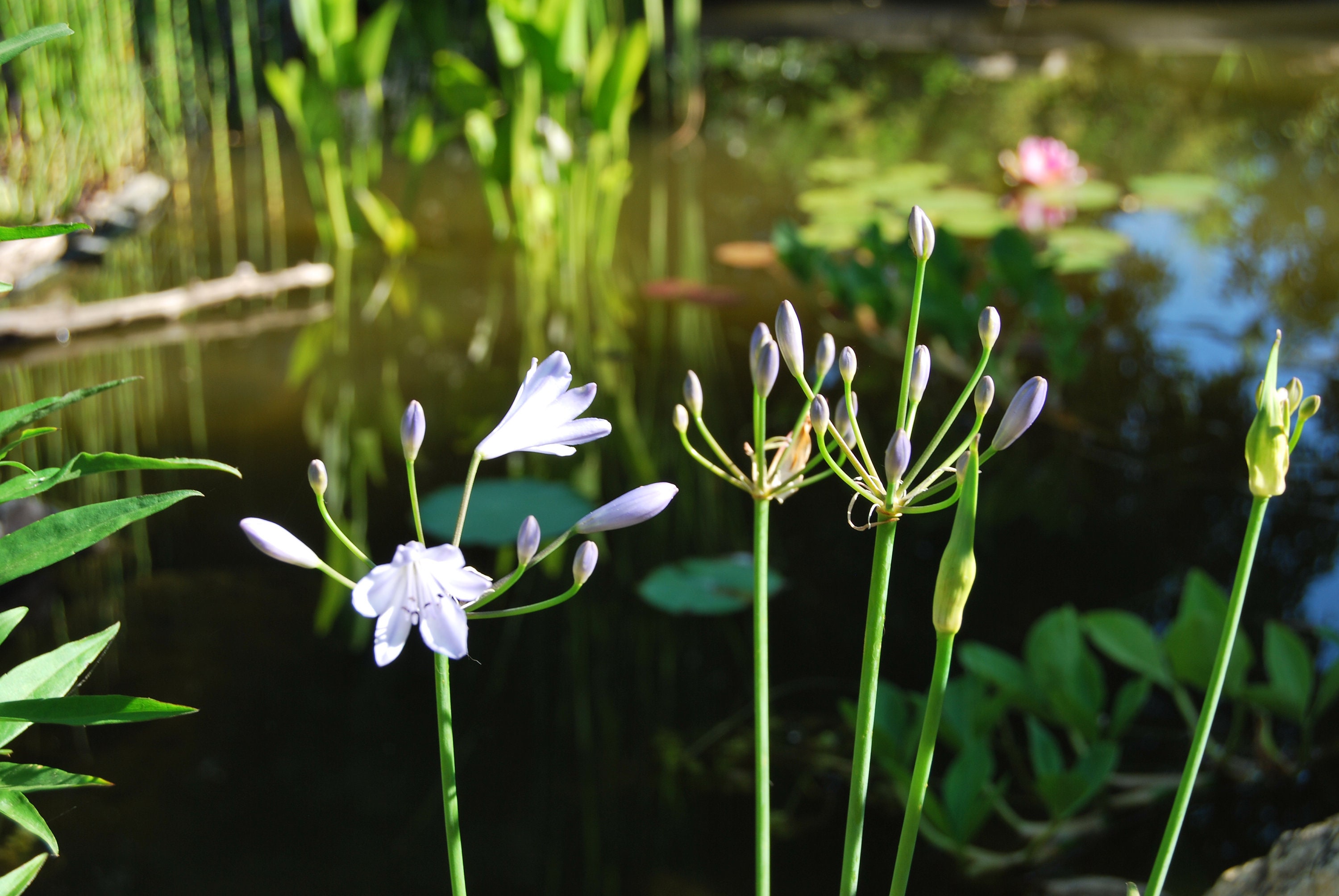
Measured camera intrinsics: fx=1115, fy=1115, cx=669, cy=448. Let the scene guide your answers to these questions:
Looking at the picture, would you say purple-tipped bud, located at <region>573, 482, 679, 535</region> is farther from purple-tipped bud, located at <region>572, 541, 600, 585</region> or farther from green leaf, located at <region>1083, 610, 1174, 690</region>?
green leaf, located at <region>1083, 610, 1174, 690</region>

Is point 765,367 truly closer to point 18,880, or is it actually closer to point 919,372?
point 919,372

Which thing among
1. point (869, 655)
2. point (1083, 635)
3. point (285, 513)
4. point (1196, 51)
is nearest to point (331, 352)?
point (285, 513)

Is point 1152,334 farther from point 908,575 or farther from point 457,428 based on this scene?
point 457,428

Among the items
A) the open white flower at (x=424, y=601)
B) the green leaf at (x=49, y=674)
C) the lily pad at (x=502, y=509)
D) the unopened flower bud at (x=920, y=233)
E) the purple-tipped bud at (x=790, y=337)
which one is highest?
the unopened flower bud at (x=920, y=233)

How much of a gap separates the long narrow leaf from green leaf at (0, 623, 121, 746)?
0.19 ft

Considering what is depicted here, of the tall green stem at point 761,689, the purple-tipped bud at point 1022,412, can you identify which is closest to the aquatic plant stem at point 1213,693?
the purple-tipped bud at point 1022,412

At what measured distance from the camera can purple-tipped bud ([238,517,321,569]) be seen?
48 centimetres

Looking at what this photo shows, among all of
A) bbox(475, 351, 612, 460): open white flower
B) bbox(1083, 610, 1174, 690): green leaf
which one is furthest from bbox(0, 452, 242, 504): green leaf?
bbox(1083, 610, 1174, 690): green leaf

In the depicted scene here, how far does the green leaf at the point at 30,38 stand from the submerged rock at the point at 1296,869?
2.88 feet

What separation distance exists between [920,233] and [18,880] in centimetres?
60

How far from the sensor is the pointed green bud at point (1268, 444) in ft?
1.68

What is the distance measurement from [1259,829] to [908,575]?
564 millimetres

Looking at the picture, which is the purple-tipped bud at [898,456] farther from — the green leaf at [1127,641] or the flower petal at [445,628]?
the green leaf at [1127,641]

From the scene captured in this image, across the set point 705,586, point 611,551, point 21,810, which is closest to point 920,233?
point 21,810
